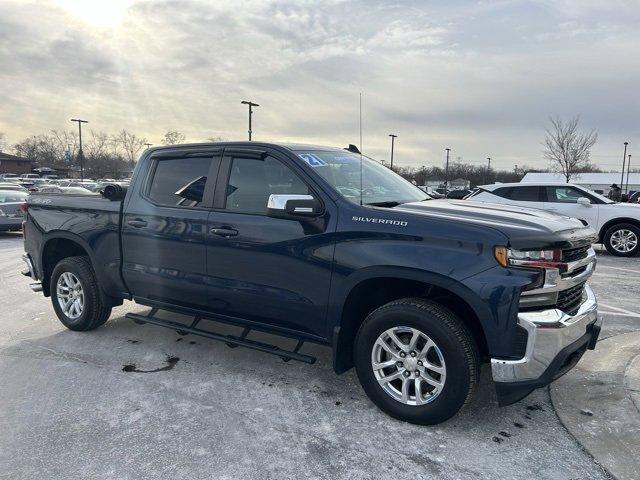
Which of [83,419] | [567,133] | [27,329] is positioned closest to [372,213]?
[83,419]

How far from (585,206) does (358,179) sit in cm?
938

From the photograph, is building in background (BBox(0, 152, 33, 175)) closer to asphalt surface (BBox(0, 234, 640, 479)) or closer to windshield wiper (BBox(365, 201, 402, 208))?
asphalt surface (BBox(0, 234, 640, 479))

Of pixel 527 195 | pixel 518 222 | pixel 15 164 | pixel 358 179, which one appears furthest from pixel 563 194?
pixel 15 164

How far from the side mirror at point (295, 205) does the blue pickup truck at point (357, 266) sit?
0.01m

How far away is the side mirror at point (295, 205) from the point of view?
341 centimetres

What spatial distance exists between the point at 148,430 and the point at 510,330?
2.37 metres

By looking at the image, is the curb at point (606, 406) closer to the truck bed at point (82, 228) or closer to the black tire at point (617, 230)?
the truck bed at point (82, 228)

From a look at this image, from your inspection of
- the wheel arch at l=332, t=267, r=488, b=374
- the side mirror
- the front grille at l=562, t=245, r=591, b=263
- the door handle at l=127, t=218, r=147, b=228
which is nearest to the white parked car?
the front grille at l=562, t=245, r=591, b=263

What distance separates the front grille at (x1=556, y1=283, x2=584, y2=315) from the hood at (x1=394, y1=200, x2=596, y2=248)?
0.99 ft

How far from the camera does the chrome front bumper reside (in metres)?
2.91

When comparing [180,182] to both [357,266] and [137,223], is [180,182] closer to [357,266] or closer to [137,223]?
[137,223]

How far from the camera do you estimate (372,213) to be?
3398mm

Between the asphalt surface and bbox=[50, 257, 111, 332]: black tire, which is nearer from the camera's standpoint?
the asphalt surface

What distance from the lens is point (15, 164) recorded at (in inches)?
3807
